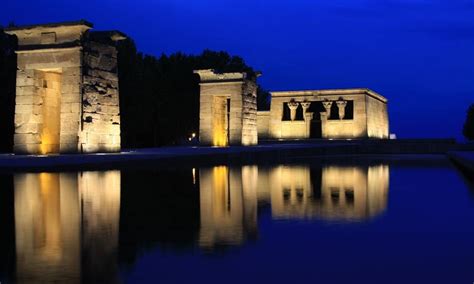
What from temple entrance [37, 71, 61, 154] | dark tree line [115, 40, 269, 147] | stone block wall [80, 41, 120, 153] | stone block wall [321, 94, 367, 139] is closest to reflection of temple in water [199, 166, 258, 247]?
stone block wall [80, 41, 120, 153]

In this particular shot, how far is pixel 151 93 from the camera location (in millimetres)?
41281

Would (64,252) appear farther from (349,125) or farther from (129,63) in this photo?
(349,125)

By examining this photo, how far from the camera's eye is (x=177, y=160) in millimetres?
17359

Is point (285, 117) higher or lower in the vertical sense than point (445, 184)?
higher

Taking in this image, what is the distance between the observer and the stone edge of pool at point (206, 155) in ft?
46.8

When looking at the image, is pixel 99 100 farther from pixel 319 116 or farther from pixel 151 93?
pixel 319 116

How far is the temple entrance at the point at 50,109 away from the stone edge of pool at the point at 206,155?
59.8 inches

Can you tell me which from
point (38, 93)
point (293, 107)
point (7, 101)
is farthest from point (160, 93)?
point (38, 93)

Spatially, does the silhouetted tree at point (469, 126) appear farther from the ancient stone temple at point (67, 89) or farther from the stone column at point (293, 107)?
the ancient stone temple at point (67, 89)

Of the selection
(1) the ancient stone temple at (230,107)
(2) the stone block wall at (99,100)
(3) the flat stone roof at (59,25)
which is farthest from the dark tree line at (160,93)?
(3) the flat stone roof at (59,25)

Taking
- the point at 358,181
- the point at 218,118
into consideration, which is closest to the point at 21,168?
the point at 358,181

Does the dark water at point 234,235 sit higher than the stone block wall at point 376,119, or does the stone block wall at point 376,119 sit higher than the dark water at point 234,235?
the stone block wall at point 376,119

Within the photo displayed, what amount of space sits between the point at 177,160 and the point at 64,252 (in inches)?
500

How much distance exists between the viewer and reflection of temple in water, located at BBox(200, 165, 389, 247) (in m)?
5.86
